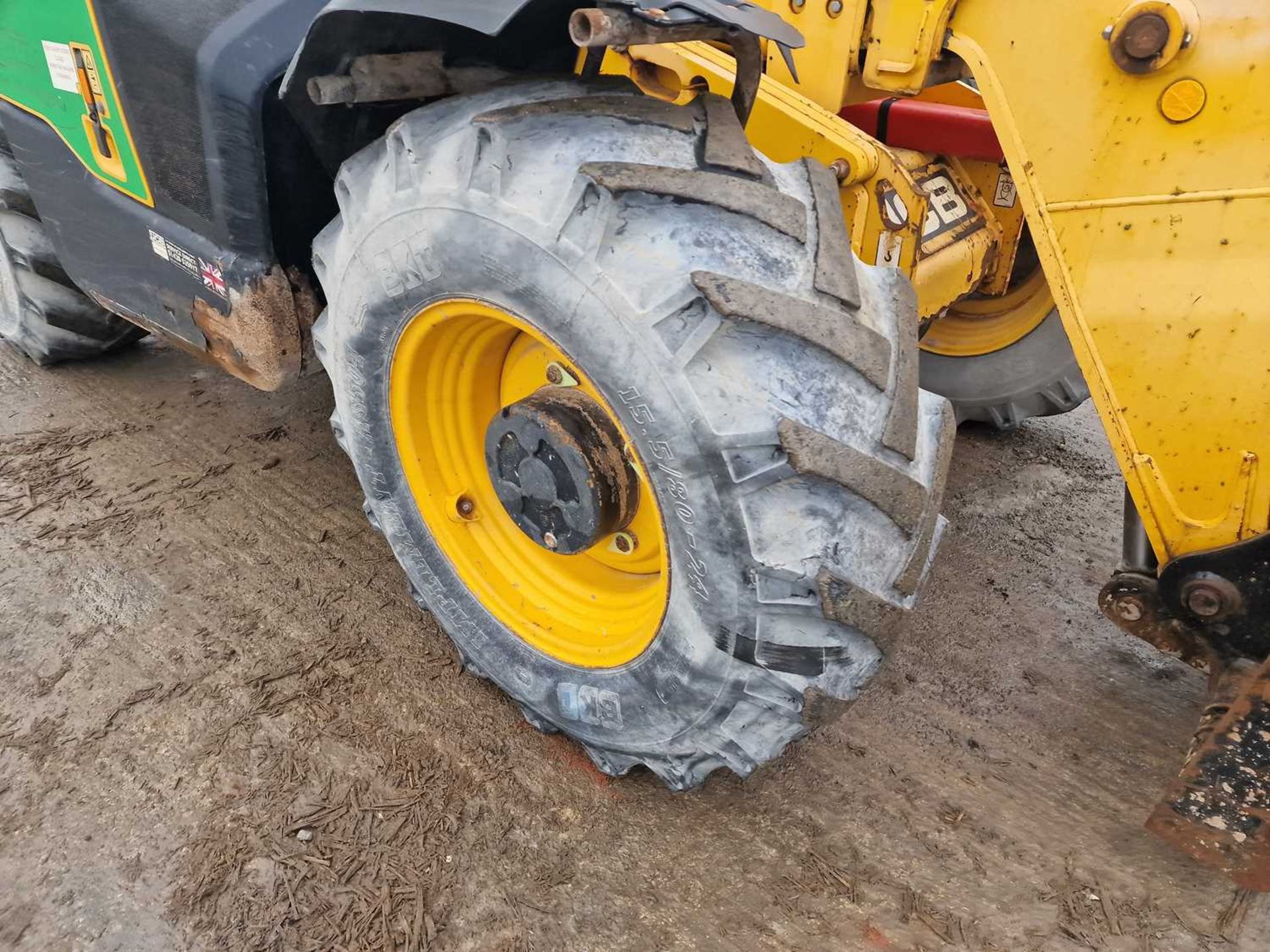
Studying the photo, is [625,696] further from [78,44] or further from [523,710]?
[78,44]

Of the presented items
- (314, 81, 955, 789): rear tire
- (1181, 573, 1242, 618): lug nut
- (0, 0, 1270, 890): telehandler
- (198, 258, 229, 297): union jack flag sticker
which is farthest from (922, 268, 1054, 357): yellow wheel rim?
(198, 258, 229, 297): union jack flag sticker

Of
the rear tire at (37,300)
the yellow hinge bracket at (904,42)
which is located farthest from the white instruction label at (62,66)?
the yellow hinge bracket at (904,42)

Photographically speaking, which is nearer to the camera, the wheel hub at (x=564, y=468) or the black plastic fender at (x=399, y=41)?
the black plastic fender at (x=399, y=41)

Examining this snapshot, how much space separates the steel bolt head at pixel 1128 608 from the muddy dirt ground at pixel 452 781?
1.57ft

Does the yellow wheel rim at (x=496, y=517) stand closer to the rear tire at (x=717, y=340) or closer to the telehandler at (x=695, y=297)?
the telehandler at (x=695, y=297)

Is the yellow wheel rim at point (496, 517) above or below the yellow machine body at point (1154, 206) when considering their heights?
below

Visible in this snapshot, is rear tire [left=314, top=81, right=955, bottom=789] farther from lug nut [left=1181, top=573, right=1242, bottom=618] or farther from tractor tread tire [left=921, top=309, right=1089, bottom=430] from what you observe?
tractor tread tire [left=921, top=309, right=1089, bottom=430]

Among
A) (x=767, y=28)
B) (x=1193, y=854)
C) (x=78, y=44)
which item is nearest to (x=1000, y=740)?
(x=1193, y=854)

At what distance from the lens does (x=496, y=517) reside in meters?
2.02

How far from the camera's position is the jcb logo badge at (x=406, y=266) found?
151 cm

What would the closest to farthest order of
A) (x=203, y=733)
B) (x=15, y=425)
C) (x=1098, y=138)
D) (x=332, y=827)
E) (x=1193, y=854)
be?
1. (x=1098, y=138)
2. (x=1193, y=854)
3. (x=332, y=827)
4. (x=203, y=733)
5. (x=15, y=425)

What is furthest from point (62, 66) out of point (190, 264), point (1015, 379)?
point (1015, 379)

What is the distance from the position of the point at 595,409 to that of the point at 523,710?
0.74m

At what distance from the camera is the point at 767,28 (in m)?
1.31
